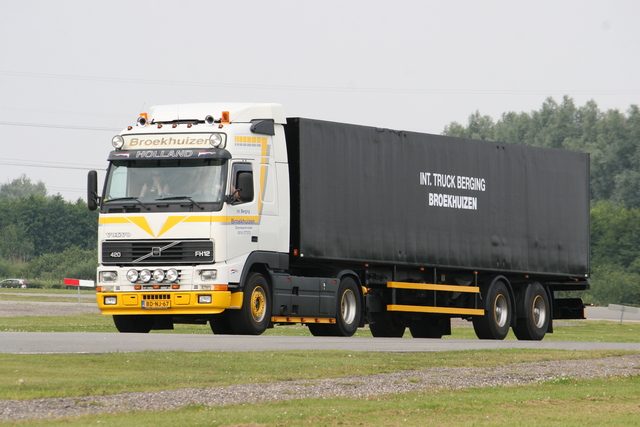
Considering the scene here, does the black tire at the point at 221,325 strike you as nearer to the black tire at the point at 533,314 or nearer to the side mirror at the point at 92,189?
the side mirror at the point at 92,189

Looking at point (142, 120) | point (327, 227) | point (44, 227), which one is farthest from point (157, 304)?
point (44, 227)

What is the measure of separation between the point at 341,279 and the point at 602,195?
317ft

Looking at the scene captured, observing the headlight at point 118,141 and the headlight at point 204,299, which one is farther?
the headlight at point 118,141

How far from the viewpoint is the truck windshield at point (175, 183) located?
2092 centimetres

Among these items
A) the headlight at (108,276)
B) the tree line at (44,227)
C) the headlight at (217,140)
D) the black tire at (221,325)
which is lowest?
the black tire at (221,325)

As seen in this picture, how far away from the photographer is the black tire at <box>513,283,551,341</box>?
27.5 meters

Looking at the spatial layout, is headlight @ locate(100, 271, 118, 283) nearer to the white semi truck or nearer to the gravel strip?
the white semi truck

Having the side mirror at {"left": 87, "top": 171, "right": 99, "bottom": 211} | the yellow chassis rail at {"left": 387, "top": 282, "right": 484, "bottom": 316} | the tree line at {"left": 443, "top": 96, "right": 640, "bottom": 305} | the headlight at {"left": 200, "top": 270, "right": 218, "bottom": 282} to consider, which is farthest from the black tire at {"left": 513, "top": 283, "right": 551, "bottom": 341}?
the tree line at {"left": 443, "top": 96, "right": 640, "bottom": 305}

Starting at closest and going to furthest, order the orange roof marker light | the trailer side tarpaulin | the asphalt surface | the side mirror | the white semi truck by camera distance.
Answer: the asphalt surface, the white semi truck, the side mirror, the orange roof marker light, the trailer side tarpaulin

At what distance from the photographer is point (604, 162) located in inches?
4434

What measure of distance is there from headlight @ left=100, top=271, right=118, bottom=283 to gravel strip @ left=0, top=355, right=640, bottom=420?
7.51m

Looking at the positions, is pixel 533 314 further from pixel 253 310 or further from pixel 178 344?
pixel 178 344

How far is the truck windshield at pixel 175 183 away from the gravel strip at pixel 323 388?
258 inches

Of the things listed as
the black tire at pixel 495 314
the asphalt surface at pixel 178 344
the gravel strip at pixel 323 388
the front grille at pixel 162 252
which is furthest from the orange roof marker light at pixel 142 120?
the black tire at pixel 495 314
